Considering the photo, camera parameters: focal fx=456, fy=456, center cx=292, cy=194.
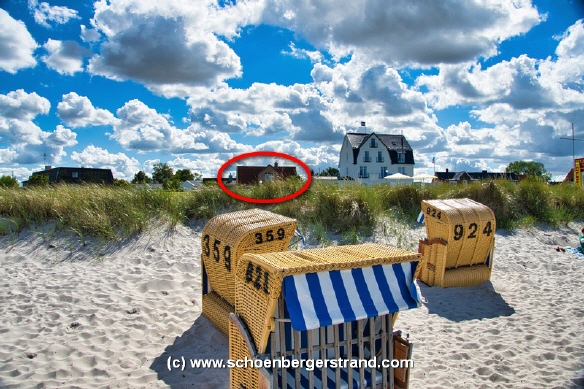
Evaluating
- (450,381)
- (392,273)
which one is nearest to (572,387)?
(450,381)

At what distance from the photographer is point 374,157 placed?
4556cm

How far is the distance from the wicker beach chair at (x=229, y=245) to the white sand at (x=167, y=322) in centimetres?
29

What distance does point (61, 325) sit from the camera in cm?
535

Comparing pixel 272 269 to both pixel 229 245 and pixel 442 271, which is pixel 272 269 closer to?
pixel 229 245

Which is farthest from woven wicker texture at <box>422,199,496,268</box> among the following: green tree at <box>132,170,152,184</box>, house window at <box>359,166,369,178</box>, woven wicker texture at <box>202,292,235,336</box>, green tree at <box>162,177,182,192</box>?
house window at <box>359,166,369,178</box>

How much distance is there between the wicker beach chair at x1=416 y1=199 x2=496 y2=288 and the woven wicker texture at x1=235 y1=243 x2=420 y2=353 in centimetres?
A: 383

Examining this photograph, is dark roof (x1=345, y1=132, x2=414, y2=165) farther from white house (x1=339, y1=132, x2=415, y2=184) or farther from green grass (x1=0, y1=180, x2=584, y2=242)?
green grass (x1=0, y1=180, x2=584, y2=242)

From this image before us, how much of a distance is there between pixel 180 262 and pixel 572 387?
5.76m

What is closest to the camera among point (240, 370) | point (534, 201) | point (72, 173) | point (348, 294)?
point (348, 294)

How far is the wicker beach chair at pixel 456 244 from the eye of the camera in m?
7.16

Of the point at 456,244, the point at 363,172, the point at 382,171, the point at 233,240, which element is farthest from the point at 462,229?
the point at 382,171

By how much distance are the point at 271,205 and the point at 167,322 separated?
566 centimetres

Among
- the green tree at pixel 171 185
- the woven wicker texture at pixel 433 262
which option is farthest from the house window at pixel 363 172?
the woven wicker texture at pixel 433 262

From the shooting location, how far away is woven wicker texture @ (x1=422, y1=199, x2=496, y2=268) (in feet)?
23.4
